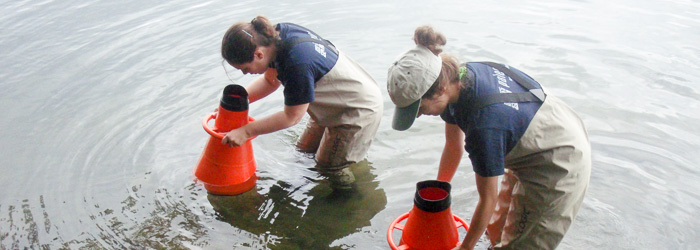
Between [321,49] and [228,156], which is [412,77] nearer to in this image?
[321,49]

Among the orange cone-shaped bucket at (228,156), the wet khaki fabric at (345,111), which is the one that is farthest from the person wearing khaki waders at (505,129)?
the orange cone-shaped bucket at (228,156)

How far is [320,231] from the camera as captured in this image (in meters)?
3.44

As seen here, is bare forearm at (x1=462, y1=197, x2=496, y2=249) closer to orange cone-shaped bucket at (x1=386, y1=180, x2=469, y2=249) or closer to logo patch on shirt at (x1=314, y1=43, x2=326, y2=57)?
orange cone-shaped bucket at (x1=386, y1=180, x2=469, y2=249)

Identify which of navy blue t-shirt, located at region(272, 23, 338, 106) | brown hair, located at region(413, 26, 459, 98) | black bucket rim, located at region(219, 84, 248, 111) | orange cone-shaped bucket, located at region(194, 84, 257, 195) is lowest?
orange cone-shaped bucket, located at region(194, 84, 257, 195)

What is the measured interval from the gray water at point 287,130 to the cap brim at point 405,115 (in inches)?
42.6

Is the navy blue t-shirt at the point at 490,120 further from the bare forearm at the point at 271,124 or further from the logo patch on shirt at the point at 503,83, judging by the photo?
the bare forearm at the point at 271,124

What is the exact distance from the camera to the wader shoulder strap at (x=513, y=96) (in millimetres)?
2287

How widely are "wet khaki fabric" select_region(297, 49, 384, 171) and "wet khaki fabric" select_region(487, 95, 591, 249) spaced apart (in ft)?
3.74

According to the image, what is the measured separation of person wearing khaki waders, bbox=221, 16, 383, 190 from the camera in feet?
10.2

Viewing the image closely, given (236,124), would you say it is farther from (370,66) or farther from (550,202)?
(370,66)

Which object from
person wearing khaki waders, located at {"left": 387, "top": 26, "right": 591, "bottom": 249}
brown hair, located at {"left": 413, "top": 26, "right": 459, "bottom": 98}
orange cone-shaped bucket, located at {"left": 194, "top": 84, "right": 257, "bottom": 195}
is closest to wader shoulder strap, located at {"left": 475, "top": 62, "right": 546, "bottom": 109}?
person wearing khaki waders, located at {"left": 387, "top": 26, "right": 591, "bottom": 249}

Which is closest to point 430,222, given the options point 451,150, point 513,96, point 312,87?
point 451,150

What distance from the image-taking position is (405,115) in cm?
240

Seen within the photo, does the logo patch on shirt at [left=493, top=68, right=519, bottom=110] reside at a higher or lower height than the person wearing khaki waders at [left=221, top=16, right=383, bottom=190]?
higher
